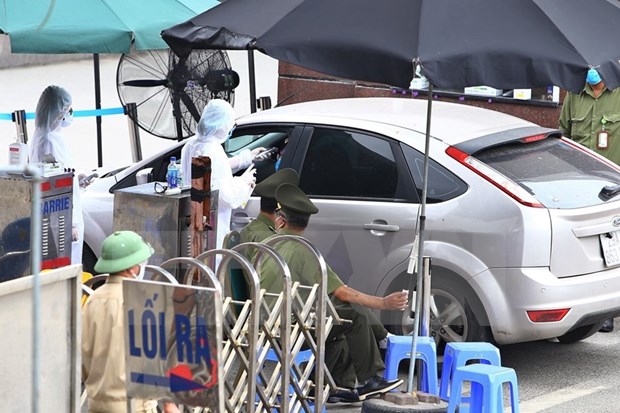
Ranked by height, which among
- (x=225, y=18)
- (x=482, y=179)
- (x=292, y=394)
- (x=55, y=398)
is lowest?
(x=292, y=394)

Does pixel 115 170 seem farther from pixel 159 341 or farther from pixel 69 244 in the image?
pixel 159 341

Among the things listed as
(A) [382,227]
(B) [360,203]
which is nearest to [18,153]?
(B) [360,203]

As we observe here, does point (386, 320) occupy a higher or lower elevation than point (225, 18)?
lower

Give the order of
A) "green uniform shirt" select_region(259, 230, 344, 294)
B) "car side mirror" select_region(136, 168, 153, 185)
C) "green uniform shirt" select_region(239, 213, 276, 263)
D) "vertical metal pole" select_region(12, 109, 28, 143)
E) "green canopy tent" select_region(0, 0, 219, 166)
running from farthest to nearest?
"vertical metal pole" select_region(12, 109, 28, 143)
"car side mirror" select_region(136, 168, 153, 185)
"green canopy tent" select_region(0, 0, 219, 166)
"green uniform shirt" select_region(239, 213, 276, 263)
"green uniform shirt" select_region(259, 230, 344, 294)

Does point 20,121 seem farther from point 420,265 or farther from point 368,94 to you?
point 368,94

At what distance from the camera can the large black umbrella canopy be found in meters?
5.43

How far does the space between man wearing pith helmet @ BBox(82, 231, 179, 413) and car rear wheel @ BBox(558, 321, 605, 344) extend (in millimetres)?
4155

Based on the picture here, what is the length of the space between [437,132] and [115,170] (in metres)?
2.78

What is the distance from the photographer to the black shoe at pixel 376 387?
6.54 m

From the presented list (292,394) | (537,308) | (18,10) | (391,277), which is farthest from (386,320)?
(18,10)

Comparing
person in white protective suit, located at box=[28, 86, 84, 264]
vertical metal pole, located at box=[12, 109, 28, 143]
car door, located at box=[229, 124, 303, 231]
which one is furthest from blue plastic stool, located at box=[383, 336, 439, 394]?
vertical metal pole, located at box=[12, 109, 28, 143]

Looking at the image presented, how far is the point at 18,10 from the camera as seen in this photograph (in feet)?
26.7

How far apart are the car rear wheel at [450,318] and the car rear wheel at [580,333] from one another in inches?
40.2

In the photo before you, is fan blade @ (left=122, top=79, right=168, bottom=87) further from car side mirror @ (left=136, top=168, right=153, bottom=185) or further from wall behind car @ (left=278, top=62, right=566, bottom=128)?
wall behind car @ (left=278, top=62, right=566, bottom=128)
